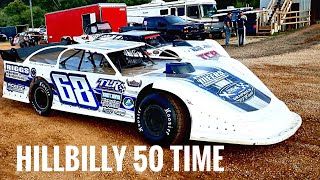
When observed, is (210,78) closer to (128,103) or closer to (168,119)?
(168,119)

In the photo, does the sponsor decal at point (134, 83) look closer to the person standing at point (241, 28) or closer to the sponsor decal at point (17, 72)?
the sponsor decal at point (17, 72)

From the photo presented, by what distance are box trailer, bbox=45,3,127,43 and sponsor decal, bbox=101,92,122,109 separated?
1481 centimetres

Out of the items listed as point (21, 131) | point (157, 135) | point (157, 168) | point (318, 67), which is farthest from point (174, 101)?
point (318, 67)

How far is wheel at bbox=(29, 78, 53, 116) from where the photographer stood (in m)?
6.50

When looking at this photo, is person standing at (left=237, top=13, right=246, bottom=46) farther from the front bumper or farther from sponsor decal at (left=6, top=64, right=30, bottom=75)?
the front bumper

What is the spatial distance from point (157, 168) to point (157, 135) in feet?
2.07

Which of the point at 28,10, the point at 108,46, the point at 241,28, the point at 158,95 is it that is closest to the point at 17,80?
the point at 108,46

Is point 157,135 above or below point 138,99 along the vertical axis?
below

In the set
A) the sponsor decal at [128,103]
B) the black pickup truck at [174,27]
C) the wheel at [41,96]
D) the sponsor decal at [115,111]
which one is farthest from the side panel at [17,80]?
the black pickup truck at [174,27]

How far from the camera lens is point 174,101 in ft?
16.3

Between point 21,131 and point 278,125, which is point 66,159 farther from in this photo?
point 278,125

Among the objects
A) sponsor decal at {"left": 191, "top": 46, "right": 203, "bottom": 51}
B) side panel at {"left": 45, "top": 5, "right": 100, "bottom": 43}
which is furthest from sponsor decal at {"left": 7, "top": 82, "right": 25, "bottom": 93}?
side panel at {"left": 45, "top": 5, "right": 100, "bottom": 43}

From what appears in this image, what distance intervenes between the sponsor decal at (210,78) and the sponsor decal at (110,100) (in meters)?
1.16

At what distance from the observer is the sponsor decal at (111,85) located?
18.1ft
